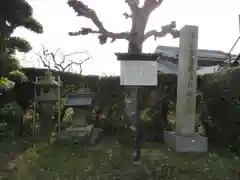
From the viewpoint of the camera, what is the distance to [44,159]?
5332 millimetres

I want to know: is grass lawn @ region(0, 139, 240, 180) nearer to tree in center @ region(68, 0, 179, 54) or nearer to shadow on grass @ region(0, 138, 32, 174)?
shadow on grass @ region(0, 138, 32, 174)

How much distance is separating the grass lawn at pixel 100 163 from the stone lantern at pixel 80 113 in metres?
0.51

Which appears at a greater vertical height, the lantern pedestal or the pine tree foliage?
the pine tree foliage

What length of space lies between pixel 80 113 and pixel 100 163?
2359 millimetres

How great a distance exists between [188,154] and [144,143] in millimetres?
1491

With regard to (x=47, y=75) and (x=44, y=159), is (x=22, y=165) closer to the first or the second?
(x=44, y=159)

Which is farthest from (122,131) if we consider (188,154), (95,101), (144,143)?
(188,154)

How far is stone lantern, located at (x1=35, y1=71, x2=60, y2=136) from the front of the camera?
7234 mm

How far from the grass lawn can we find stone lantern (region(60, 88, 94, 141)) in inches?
20.2

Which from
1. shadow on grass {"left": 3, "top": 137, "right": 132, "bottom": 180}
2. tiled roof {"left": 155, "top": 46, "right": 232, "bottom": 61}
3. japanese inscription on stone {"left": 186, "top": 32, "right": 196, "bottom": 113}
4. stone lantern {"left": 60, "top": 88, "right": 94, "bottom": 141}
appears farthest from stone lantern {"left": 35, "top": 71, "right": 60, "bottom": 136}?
tiled roof {"left": 155, "top": 46, "right": 232, "bottom": 61}

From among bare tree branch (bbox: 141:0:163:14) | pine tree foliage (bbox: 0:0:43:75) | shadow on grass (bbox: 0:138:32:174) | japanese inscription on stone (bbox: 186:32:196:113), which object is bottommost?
shadow on grass (bbox: 0:138:32:174)

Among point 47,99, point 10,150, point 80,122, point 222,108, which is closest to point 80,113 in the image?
point 80,122

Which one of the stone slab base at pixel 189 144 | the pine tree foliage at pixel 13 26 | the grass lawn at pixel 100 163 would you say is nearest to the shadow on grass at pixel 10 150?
the grass lawn at pixel 100 163

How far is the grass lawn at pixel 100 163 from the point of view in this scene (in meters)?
4.52
